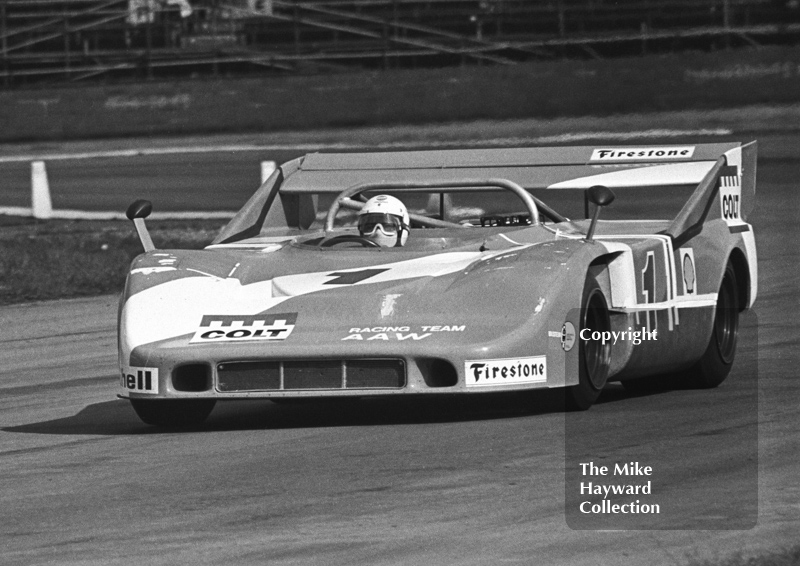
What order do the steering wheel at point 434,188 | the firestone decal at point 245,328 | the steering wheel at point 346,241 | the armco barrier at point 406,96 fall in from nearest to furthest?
the firestone decal at point 245,328, the steering wheel at point 346,241, the steering wheel at point 434,188, the armco barrier at point 406,96

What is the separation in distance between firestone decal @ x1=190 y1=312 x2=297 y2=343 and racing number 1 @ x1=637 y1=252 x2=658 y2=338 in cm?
153

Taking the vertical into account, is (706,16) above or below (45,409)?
above

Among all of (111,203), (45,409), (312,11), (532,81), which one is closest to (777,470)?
(45,409)

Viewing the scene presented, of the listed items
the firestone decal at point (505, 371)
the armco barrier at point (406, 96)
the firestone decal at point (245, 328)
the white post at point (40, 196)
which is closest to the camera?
the firestone decal at point (505, 371)

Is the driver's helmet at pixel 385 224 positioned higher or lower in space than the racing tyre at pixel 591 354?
higher

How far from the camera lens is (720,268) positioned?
25.6ft

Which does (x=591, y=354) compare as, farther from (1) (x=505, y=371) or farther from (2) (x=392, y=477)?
(2) (x=392, y=477)

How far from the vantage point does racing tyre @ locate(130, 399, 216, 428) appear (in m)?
6.89

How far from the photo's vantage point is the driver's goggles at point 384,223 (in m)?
7.54

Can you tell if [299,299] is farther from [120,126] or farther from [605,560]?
[120,126]

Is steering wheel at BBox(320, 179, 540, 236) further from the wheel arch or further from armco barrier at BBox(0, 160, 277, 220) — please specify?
armco barrier at BBox(0, 160, 277, 220)

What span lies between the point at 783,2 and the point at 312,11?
752cm

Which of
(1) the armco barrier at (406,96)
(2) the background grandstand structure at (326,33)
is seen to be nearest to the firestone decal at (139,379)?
(1) the armco barrier at (406,96)

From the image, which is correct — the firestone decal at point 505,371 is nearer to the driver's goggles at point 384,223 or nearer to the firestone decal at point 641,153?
the driver's goggles at point 384,223
